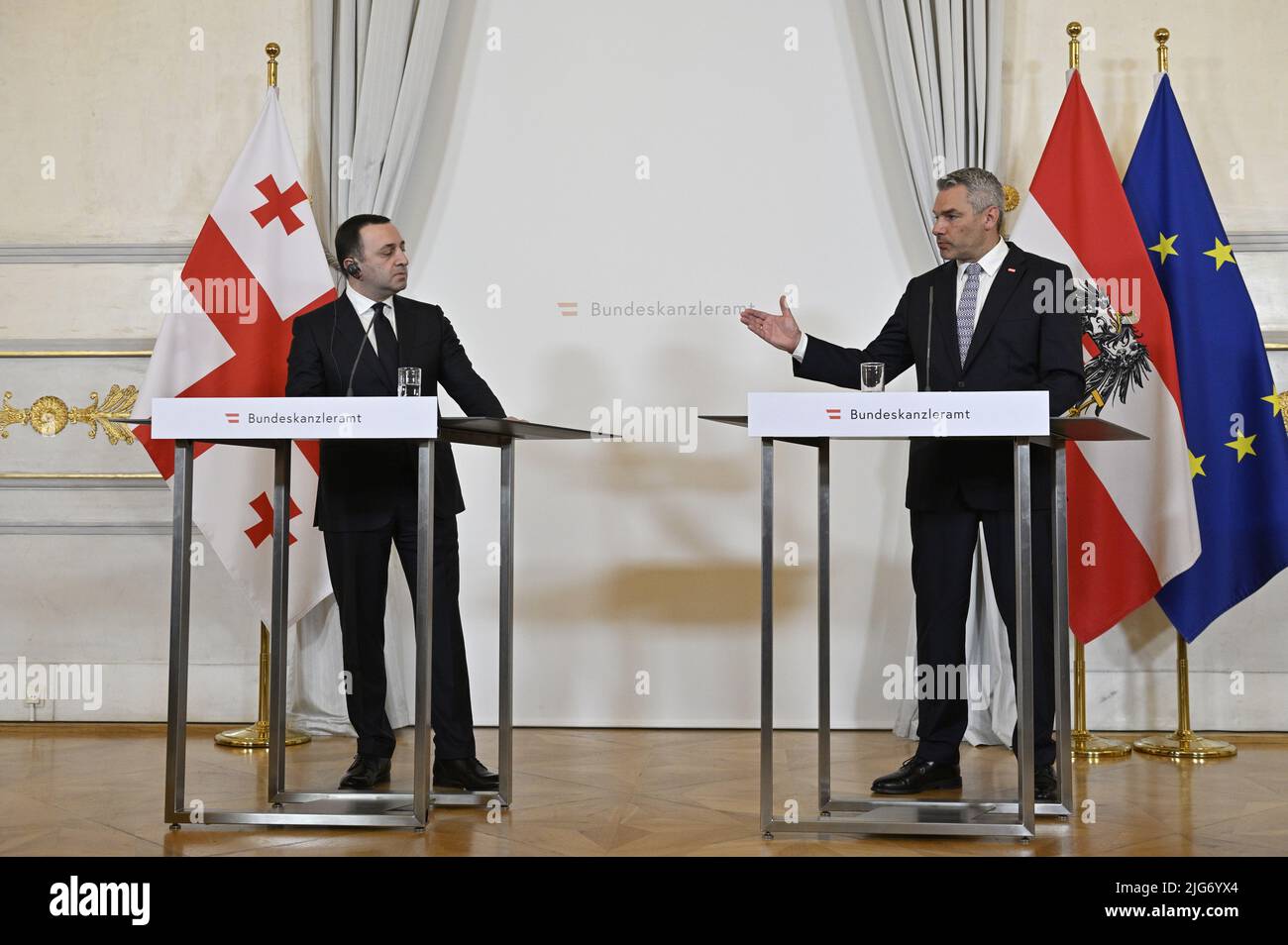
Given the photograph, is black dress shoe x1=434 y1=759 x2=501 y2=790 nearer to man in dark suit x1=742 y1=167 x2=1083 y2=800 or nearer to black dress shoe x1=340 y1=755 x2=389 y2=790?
black dress shoe x1=340 y1=755 x2=389 y2=790

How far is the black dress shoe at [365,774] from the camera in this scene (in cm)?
320

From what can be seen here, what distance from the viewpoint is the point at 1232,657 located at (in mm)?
4406

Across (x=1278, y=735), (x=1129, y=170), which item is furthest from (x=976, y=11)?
(x=1278, y=735)

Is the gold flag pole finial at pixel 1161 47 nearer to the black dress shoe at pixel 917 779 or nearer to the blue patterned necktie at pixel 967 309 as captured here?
the blue patterned necktie at pixel 967 309

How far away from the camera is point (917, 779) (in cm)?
317

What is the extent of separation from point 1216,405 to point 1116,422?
1.26 ft

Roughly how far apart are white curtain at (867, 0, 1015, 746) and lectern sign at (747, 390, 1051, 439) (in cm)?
176

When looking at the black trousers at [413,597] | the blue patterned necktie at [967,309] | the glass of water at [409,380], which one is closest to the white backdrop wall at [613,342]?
the blue patterned necktie at [967,309]

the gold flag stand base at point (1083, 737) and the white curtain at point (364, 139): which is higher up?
the white curtain at point (364, 139)

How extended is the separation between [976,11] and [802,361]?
6.48 ft

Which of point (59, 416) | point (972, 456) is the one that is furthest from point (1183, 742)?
point (59, 416)

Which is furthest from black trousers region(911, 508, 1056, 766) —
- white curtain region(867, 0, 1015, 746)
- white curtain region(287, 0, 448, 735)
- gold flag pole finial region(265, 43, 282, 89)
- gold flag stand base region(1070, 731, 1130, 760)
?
gold flag pole finial region(265, 43, 282, 89)
